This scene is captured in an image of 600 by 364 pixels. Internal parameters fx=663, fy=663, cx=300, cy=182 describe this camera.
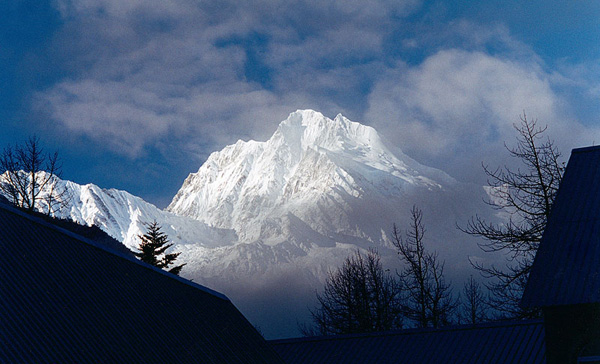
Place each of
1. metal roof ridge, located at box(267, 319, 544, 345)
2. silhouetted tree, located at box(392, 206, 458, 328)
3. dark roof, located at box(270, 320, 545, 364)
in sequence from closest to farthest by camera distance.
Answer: dark roof, located at box(270, 320, 545, 364) → metal roof ridge, located at box(267, 319, 544, 345) → silhouetted tree, located at box(392, 206, 458, 328)

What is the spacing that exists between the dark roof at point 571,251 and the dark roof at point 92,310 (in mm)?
9452

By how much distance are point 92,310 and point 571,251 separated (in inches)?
506

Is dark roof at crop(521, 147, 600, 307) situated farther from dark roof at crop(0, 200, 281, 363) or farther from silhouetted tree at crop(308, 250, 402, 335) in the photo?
silhouetted tree at crop(308, 250, 402, 335)

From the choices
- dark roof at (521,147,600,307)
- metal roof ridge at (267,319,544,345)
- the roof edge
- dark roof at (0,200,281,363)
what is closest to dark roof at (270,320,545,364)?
metal roof ridge at (267,319,544,345)

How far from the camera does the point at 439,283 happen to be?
4462 cm

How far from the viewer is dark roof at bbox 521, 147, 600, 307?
56.9 ft

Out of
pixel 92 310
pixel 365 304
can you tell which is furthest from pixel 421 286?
pixel 92 310

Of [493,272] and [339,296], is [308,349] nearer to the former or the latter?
[493,272]

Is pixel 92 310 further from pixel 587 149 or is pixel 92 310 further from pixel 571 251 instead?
pixel 587 149

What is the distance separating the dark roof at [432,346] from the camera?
2383cm

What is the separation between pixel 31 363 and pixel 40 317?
5.56 feet

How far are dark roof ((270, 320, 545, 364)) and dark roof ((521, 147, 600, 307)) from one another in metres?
Result: 5.72

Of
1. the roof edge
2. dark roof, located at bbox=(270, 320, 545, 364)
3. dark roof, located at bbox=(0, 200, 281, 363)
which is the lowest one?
dark roof, located at bbox=(0, 200, 281, 363)

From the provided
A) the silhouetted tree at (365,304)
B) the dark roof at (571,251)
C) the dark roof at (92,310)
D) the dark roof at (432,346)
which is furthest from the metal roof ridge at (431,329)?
the silhouetted tree at (365,304)
